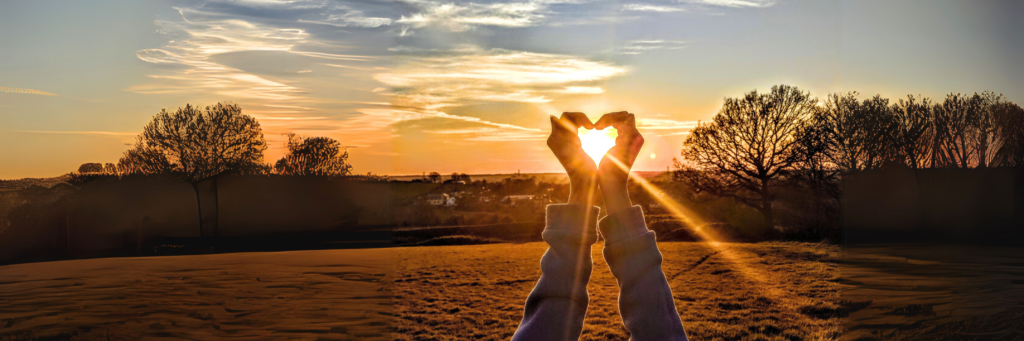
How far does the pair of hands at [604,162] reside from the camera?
2.01 metres

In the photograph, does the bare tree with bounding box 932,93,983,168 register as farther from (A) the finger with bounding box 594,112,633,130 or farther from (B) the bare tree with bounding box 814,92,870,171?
(A) the finger with bounding box 594,112,633,130

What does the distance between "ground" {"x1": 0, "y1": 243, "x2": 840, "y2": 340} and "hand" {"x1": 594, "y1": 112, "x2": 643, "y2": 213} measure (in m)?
6.01

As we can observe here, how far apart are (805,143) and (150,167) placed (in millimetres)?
35306

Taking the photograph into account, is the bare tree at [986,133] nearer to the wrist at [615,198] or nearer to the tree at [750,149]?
the tree at [750,149]

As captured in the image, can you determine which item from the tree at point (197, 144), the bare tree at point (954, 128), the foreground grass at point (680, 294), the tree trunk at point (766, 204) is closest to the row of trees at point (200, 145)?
the tree at point (197, 144)

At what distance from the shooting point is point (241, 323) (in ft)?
30.9

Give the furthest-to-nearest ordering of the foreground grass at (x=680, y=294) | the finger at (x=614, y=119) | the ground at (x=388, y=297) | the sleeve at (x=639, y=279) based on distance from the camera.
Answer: the ground at (x=388, y=297) → the foreground grass at (x=680, y=294) → the finger at (x=614, y=119) → the sleeve at (x=639, y=279)

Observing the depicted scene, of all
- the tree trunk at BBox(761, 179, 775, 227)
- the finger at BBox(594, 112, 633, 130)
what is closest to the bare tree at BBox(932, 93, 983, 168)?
the tree trunk at BBox(761, 179, 775, 227)

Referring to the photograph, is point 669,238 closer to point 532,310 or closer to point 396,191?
point 396,191

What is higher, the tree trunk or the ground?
the tree trunk

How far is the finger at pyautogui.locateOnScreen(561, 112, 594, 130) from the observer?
2160 mm

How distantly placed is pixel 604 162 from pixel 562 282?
1.74 ft

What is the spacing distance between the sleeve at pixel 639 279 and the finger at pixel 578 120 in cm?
43

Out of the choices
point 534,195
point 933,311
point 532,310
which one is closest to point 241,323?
point 532,310
